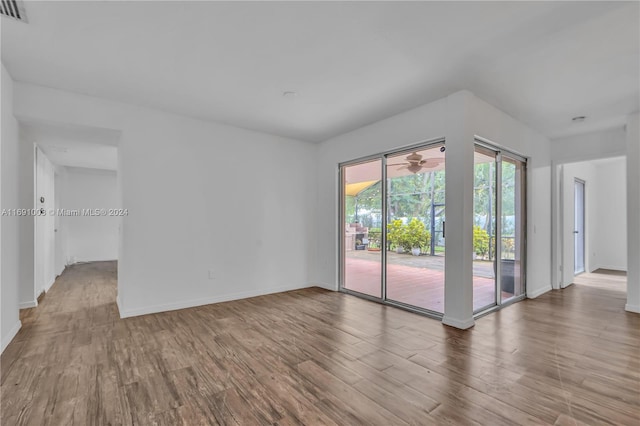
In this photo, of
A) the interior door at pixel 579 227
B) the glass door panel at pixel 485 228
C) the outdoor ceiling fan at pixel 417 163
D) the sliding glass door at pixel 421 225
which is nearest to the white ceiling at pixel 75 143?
the sliding glass door at pixel 421 225

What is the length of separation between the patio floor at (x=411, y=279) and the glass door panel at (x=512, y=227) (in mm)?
228

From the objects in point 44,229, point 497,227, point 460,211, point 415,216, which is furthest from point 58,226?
point 497,227

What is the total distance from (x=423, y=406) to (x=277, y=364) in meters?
1.17

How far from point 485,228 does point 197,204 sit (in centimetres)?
404

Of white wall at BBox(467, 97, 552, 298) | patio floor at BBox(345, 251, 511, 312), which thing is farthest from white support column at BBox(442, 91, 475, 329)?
white wall at BBox(467, 97, 552, 298)

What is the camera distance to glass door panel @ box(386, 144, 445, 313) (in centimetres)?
410

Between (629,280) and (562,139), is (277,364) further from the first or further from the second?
(562,139)

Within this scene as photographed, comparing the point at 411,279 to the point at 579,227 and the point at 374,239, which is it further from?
the point at 579,227

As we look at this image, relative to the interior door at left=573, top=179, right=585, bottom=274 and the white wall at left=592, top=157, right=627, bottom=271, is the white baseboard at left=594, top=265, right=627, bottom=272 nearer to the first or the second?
the white wall at left=592, top=157, right=627, bottom=271

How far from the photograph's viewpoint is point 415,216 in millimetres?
4324

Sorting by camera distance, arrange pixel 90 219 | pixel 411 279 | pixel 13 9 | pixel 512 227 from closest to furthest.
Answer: pixel 13 9 < pixel 512 227 < pixel 411 279 < pixel 90 219

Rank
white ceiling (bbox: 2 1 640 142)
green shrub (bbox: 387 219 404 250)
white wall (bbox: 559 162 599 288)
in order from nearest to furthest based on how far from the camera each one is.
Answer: white ceiling (bbox: 2 1 640 142) → green shrub (bbox: 387 219 404 250) → white wall (bbox: 559 162 599 288)

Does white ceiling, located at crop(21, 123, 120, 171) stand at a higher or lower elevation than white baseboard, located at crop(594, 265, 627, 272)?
higher

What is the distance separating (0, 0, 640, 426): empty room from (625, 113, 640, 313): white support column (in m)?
0.03
